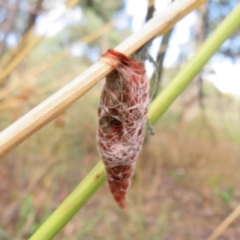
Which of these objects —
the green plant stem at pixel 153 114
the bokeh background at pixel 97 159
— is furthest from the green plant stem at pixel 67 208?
the bokeh background at pixel 97 159

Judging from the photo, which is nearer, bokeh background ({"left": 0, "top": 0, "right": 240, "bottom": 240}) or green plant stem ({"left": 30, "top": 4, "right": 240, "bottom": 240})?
green plant stem ({"left": 30, "top": 4, "right": 240, "bottom": 240})

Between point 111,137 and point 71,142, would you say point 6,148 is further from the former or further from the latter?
point 71,142

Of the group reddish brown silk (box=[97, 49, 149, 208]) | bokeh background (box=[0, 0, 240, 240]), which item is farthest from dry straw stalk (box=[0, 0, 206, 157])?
bokeh background (box=[0, 0, 240, 240])

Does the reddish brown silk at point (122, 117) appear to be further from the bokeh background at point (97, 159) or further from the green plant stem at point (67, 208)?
the bokeh background at point (97, 159)

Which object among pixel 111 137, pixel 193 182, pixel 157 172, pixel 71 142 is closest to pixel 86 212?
pixel 71 142

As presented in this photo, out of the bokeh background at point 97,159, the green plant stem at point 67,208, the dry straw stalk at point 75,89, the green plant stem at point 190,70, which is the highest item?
the dry straw stalk at point 75,89

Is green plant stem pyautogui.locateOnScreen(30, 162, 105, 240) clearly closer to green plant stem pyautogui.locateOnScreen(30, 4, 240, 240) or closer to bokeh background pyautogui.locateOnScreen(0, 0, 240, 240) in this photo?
green plant stem pyautogui.locateOnScreen(30, 4, 240, 240)

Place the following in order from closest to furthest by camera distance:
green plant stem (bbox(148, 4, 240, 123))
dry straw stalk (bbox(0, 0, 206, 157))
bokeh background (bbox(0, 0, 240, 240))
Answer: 1. dry straw stalk (bbox(0, 0, 206, 157))
2. green plant stem (bbox(148, 4, 240, 123))
3. bokeh background (bbox(0, 0, 240, 240))
